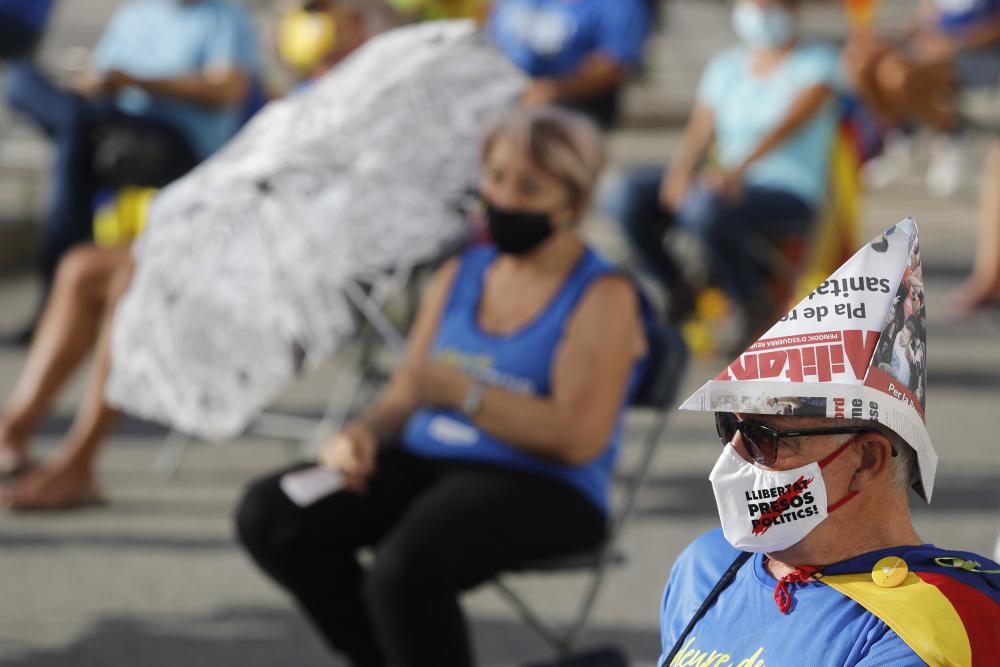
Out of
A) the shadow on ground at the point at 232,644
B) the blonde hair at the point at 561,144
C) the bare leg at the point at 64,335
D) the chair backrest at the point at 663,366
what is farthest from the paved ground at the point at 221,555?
the blonde hair at the point at 561,144

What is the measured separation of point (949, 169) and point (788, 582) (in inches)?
332

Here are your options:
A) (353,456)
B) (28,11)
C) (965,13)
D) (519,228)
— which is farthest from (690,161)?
(353,456)

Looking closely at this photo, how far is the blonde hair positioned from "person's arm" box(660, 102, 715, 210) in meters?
2.78

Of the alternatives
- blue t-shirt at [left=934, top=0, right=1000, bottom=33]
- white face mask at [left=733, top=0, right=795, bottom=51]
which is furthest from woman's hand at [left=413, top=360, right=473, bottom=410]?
blue t-shirt at [left=934, top=0, right=1000, bottom=33]

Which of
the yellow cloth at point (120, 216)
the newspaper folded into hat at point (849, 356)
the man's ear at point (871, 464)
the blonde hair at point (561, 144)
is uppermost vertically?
the newspaper folded into hat at point (849, 356)

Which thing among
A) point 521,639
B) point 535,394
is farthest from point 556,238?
point 521,639

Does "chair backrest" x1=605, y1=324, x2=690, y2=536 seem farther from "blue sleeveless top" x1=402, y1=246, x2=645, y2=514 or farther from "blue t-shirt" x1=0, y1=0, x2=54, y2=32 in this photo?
"blue t-shirt" x1=0, y1=0, x2=54, y2=32

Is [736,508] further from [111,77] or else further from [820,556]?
[111,77]

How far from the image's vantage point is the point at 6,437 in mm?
5348

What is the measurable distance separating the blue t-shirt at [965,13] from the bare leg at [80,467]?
4.54 meters

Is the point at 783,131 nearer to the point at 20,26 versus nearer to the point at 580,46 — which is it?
the point at 580,46

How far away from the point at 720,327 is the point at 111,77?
2.89 m

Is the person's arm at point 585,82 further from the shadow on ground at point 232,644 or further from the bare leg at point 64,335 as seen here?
the shadow on ground at point 232,644

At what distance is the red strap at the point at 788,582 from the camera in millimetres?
2098
